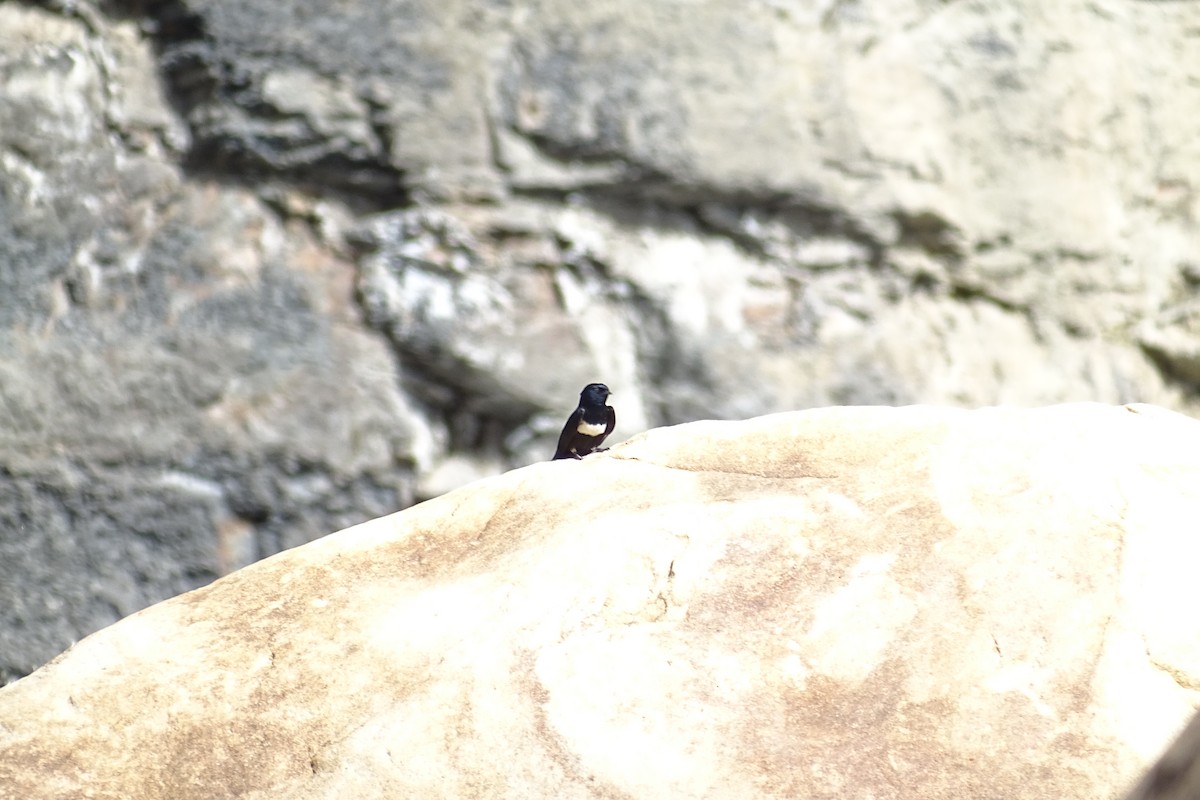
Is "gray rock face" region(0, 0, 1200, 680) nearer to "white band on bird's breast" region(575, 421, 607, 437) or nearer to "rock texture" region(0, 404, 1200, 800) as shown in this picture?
"white band on bird's breast" region(575, 421, 607, 437)

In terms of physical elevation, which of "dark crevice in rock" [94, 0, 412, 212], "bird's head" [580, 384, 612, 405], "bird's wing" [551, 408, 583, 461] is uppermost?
"dark crevice in rock" [94, 0, 412, 212]

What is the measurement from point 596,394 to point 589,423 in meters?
0.11

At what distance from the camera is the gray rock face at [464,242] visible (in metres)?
4.16

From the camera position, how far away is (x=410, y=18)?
440 cm

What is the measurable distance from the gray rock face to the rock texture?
1358mm

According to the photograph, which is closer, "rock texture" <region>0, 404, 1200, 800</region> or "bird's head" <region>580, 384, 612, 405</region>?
"rock texture" <region>0, 404, 1200, 800</region>

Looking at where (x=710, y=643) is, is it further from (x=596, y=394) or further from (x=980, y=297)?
(x=980, y=297)

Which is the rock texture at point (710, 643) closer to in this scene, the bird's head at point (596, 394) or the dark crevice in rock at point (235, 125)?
the bird's head at point (596, 394)

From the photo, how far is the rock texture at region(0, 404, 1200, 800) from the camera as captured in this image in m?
2.42

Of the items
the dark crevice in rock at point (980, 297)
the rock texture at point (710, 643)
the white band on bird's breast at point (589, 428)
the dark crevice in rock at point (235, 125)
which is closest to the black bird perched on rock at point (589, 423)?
the white band on bird's breast at point (589, 428)

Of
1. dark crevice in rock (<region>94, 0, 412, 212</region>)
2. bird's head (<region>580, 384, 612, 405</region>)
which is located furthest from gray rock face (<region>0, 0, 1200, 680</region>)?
bird's head (<region>580, 384, 612, 405</region>)

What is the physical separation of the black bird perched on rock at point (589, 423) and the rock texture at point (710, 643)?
94 centimetres

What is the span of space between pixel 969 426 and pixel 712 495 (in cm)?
69


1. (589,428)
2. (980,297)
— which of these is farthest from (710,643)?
(980,297)
